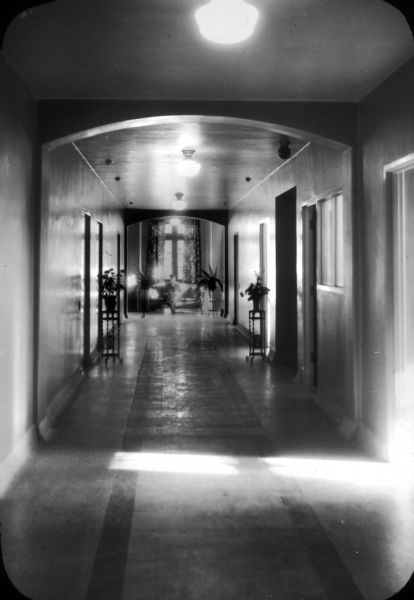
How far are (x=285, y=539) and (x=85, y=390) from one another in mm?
4075

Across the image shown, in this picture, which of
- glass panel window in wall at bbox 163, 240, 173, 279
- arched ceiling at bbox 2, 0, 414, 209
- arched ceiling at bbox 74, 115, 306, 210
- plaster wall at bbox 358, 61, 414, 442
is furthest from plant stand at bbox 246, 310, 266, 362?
glass panel window in wall at bbox 163, 240, 173, 279

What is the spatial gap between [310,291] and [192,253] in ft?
37.7

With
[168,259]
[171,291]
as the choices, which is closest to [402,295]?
[171,291]

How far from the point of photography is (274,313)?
341 inches

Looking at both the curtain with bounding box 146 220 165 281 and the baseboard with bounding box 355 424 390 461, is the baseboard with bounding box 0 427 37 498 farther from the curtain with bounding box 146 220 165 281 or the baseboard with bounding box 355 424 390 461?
the curtain with bounding box 146 220 165 281

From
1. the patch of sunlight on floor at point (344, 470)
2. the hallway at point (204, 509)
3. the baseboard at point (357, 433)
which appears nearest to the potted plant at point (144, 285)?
the hallway at point (204, 509)

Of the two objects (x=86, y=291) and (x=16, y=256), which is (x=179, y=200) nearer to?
(x=86, y=291)

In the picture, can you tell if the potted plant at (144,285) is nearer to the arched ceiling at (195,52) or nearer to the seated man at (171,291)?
the seated man at (171,291)

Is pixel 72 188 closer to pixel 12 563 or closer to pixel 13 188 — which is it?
pixel 13 188

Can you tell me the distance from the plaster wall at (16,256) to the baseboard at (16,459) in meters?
0.05

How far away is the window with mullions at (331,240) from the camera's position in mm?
5617

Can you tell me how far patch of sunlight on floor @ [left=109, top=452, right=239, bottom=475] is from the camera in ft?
13.3

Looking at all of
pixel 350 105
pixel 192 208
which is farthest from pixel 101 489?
pixel 192 208

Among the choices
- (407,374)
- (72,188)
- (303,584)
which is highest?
(72,188)
